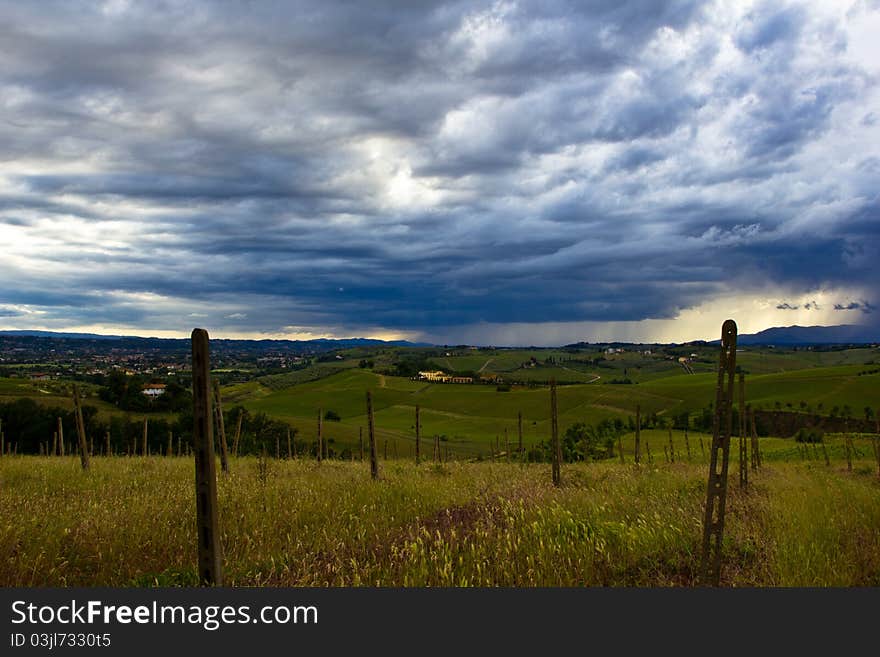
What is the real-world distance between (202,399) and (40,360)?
206 metres

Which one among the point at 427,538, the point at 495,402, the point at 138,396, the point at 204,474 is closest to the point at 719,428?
the point at 427,538

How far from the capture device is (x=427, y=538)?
26.5 feet

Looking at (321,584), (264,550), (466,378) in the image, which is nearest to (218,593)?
(321,584)

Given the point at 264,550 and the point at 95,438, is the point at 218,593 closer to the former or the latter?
the point at 264,550

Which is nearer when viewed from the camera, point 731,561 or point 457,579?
point 457,579

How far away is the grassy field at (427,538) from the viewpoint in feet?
22.3

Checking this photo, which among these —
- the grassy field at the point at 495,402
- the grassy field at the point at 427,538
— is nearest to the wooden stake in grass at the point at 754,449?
the grassy field at the point at 427,538

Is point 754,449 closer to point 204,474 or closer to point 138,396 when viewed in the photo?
point 204,474

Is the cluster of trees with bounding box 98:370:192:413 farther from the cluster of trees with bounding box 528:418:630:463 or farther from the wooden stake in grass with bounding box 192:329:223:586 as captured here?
the wooden stake in grass with bounding box 192:329:223:586

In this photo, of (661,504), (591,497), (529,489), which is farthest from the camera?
(529,489)

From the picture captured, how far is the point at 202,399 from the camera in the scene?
6.00 meters

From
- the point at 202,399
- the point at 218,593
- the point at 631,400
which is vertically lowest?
the point at 631,400

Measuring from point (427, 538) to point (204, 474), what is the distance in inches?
136

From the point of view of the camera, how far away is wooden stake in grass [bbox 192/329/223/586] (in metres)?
5.89
